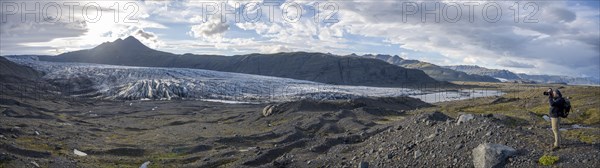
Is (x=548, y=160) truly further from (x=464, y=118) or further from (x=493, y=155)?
(x=464, y=118)

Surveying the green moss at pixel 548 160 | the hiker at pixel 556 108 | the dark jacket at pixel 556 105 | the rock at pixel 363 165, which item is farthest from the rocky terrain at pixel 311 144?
the dark jacket at pixel 556 105

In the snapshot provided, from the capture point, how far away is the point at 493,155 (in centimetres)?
2017

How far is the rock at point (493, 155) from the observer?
2008 centimetres

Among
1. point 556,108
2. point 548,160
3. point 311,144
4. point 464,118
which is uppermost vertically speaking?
point 556,108

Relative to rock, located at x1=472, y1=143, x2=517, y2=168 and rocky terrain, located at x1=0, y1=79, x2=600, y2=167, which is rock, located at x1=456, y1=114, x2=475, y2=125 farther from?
rock, located at x1=472, y1=143, x2=517, y2=168

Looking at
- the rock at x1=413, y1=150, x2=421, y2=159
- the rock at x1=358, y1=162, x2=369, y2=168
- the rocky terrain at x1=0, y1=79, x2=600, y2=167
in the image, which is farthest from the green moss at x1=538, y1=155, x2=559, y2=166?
the rock at x1=358, y1=162, x2=369, y2=168

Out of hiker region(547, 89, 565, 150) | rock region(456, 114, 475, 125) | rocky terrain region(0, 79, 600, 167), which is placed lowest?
→ rocky terrain region(0, 79, 600, 167)

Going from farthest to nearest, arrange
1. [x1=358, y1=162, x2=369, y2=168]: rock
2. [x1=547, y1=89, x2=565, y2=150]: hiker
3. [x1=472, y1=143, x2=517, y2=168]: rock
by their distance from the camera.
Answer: [x1=358, y1=162, x2=369, y2=168]: rock, [x1=547, y1=89, x2=565, y2=150]: hiker, [x1=472, y1=143, x2=517, y2=168]: rock

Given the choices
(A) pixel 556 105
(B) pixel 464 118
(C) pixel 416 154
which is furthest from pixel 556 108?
(C) pixel 416 154

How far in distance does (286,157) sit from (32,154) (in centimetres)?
2280

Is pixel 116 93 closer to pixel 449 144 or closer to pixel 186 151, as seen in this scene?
pixel 186 151

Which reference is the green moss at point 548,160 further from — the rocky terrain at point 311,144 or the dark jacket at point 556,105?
the dark jacket at point 556,105

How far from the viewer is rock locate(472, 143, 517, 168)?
65.9 ft

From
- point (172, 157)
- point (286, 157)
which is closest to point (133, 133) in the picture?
point (172, 157)
